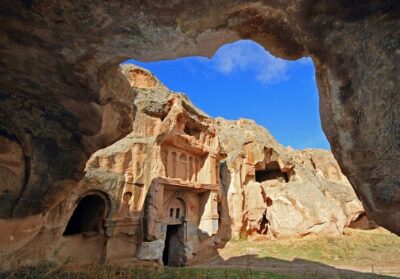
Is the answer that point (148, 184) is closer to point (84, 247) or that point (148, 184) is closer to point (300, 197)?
point (84, 247)

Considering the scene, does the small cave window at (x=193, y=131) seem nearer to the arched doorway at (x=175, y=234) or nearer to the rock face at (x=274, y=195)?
the rock face at (x=274, y=195)

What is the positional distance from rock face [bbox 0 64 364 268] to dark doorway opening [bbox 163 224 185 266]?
0.05 meters

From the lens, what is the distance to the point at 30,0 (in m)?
2.57

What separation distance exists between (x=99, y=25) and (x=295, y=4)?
2115 millimetres

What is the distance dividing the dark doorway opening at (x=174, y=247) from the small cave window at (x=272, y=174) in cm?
937

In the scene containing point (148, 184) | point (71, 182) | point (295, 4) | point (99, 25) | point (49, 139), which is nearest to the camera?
point (295, 4)

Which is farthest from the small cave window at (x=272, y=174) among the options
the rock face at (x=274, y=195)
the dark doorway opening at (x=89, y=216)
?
the dark doorway opening at (x=89, y=216)

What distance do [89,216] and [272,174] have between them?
14.4 m

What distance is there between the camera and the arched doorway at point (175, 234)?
1312 cm

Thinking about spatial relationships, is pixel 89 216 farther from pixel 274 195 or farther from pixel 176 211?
pixel 274 195

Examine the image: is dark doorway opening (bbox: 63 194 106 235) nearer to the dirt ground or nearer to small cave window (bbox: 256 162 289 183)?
the dirt ground

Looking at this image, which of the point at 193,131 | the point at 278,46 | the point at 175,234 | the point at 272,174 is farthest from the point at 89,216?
the point at 272,174

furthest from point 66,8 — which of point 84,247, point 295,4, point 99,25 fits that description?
point 84,247

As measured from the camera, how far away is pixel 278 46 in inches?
119
